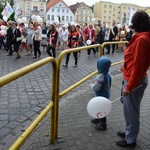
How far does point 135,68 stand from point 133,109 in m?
0.66

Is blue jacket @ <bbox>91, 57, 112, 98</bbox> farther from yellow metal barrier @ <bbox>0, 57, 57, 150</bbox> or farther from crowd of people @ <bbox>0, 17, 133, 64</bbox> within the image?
crowd of people @ <bbox>0, 17, 133, 64</bbox>

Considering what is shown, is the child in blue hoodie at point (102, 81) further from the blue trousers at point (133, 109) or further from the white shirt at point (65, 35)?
the white shirt at point (65, 35)

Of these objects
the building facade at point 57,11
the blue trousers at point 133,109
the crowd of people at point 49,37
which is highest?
the building facade at point 57,11

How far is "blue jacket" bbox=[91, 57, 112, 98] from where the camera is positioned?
3824 mm

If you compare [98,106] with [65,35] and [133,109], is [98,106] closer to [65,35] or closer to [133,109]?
[133,109]

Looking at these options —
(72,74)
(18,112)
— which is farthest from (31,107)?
(72,74)

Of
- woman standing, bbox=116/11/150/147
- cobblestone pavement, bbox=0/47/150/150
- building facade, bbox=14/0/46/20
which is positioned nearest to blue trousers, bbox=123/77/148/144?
woman standing, bbox=116/11/150/147

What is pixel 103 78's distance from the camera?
3865 mm

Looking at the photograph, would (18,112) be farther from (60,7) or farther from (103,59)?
(60,7)

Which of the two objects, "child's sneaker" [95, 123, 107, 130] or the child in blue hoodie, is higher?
the child in blue hoodie

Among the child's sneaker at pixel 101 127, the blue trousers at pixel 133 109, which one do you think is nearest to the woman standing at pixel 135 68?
the blue trousers at pixel 133 109

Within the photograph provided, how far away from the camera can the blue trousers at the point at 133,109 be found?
10.7 feet

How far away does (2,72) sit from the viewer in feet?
27.2

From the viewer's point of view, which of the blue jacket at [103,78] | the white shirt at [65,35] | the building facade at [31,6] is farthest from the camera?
the building facade at [31,6]
